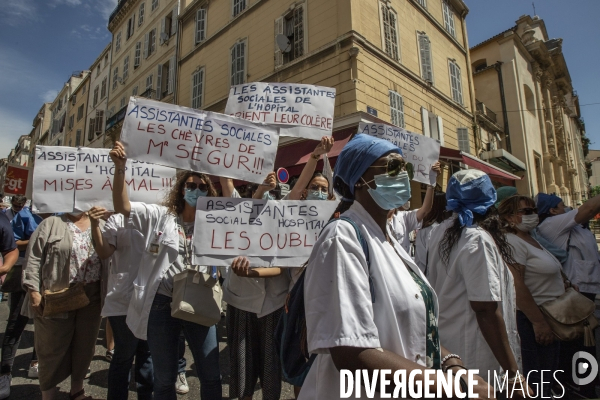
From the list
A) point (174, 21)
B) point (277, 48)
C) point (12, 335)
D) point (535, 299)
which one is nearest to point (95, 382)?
point (12, 335)

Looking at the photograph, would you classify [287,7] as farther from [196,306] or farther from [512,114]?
[512,114]

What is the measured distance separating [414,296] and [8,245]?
378 cm

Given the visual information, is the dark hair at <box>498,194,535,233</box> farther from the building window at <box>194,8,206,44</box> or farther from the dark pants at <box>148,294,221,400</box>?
the building window at <box>194,8,206,44</box>

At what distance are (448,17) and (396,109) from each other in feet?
26.8

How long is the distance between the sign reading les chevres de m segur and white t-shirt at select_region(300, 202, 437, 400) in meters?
2.65

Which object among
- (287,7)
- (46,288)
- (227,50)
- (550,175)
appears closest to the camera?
(46,288)

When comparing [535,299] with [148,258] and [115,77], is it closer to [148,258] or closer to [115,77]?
[148,258]

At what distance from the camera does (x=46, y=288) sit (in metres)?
3.11

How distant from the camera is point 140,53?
2348 cm

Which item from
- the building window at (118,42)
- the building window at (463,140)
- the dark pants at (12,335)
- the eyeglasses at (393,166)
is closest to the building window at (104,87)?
the building window at (118,42)

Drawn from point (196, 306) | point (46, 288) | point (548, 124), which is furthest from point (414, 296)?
point (548, 124)

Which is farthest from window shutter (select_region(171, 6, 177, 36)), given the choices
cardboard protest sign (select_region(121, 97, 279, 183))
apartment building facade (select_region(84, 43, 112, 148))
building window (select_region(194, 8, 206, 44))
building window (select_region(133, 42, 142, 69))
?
cardboard protest sign (select_region(121, 97, 279, 183))

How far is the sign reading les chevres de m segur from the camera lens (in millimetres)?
3178

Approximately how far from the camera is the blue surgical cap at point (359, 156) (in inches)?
56.8
